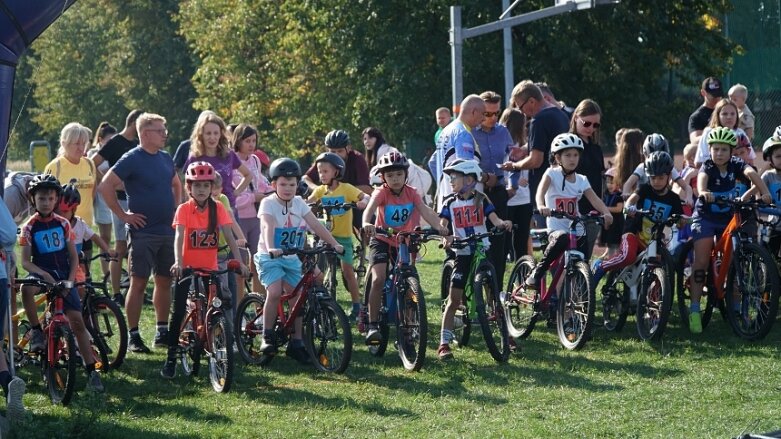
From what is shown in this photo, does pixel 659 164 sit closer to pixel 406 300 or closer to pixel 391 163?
pixel 391 163

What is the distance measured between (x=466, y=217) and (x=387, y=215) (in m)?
0.64

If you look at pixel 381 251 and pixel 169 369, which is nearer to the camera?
pixel 169 369

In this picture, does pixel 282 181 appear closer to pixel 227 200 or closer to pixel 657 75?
pixel 227 200

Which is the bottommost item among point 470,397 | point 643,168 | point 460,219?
point 470,397

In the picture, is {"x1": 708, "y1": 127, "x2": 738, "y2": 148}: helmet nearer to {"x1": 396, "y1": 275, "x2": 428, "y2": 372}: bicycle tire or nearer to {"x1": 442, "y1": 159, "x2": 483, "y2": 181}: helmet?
{"x1": 442, "y1": 159, "x2": 483, "y2": 181}: helmet

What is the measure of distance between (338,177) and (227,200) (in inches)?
59.2

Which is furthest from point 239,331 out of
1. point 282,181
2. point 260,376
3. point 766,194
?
point 766,194

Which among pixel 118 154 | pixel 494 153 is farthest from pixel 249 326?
pixel 118 154

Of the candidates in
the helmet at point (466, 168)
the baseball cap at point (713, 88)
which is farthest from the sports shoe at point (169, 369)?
the baseball cap at point (713, 88)

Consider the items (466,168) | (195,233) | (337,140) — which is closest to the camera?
(195,233)

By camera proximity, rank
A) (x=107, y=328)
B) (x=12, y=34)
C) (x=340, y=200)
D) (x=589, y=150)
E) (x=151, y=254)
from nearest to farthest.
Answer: (x=12, y=34)
(x=107, y=328)
(x=151, y=254)
(x=589, y=150)
(x=340, y=200)

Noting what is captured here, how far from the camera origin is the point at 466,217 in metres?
10.5

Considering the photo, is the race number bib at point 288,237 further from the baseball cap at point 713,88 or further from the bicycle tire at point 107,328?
the baseball cap at point 713,88

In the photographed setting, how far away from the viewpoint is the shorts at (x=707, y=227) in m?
11.3
